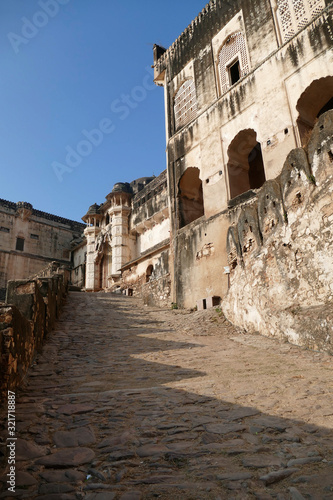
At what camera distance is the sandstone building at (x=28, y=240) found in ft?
97.1

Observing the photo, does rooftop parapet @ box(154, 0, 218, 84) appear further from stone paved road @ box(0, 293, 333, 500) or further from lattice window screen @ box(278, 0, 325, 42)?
stone paved road @ box(0, 293, 333, 500)

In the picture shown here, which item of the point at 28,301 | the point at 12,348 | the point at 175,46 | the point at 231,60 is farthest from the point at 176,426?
the point at 175,46

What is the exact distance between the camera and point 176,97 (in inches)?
615

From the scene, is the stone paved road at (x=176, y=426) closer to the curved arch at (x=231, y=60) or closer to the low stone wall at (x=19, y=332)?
the low stone wall at (x=19, y=332)

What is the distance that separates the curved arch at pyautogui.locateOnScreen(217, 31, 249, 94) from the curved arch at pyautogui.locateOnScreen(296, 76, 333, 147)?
3.22 metres

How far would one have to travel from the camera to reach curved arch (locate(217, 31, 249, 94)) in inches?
497

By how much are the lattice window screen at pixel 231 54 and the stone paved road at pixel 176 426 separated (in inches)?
429

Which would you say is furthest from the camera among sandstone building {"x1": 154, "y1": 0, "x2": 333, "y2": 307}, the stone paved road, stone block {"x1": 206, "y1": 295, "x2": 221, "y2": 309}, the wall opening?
the wall opening

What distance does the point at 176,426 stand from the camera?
104 inches

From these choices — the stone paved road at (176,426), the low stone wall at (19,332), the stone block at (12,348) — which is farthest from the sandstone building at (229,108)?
the stone block at (12,348)

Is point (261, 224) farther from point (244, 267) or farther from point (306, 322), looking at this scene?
point (306, 322)

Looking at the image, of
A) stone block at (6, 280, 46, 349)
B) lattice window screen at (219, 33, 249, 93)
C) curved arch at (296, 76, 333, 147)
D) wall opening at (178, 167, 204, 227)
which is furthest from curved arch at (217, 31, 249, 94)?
stone block at (6, 280, 46, 349)

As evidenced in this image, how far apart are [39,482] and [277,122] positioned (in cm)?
1077

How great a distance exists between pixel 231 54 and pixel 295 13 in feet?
9.24
